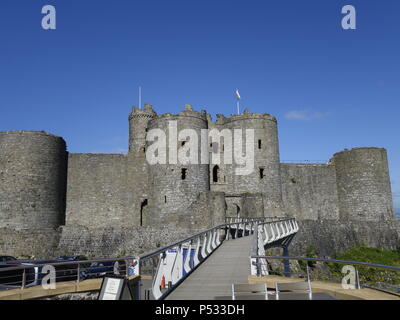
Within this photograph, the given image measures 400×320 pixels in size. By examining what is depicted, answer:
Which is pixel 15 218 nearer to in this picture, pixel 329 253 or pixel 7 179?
pixel 7 179

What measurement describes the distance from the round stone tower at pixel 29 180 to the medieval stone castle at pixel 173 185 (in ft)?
0.18

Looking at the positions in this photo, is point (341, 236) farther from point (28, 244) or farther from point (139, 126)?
point (28, 244)

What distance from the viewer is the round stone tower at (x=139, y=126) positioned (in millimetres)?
26405

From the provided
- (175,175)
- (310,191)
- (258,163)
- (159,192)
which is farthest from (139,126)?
(310,191)

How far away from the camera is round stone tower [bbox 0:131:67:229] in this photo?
21.7 meters

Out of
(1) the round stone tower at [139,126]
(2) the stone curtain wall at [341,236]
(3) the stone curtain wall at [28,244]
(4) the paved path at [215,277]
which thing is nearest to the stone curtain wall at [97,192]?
(1) the round stone tower at [139,126]

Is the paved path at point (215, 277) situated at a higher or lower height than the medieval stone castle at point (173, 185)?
lower

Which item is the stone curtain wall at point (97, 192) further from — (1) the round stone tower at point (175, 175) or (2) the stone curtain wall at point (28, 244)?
(2) the stone curtain wall at point (28, 244)

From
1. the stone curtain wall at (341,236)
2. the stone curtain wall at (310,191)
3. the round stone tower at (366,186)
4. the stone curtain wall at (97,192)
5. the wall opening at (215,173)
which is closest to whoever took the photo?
the stone curtain wall at (341,236)

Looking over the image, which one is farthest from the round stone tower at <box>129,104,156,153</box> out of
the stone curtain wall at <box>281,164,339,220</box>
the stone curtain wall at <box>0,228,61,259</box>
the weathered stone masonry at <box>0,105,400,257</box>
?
the stone curtain wall at <box>281,164,339,220</box>

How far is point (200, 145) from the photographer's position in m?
24.1

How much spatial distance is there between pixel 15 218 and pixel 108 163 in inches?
267

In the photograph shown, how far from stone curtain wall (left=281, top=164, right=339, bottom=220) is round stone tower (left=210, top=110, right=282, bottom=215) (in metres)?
3.09

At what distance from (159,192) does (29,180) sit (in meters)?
7.56
